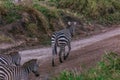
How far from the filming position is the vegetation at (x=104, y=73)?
528 inches

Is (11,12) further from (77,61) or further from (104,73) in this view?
(104,73)

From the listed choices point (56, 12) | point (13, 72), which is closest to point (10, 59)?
point (13, 72)

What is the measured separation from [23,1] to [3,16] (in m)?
3.04

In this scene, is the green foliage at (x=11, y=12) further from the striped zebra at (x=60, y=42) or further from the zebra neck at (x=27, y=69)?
the zebra neck at (x=27, y=69)

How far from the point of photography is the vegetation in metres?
13.4

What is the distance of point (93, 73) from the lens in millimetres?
13914

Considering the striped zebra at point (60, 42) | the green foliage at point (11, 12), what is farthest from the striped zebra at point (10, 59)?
A: the green foliage at point (11, 12)

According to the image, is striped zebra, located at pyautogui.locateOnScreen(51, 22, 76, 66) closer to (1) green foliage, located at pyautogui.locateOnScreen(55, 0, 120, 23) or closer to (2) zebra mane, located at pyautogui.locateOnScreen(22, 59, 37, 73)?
(2) zebra mane, located at pyautogui.locateOnScreen(22, 59, 37, 73)

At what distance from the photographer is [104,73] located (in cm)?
1402

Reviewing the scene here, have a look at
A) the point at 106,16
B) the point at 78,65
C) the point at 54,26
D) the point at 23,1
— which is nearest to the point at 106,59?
the point at 78,65

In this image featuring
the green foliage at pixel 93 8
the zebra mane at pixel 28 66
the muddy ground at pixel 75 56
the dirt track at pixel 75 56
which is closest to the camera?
the zebra mane at pixel 28 66

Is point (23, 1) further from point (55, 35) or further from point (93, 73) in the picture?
point (93, 73)

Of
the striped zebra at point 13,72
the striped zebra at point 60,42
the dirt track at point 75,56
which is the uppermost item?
the striped zebra at point 13,72

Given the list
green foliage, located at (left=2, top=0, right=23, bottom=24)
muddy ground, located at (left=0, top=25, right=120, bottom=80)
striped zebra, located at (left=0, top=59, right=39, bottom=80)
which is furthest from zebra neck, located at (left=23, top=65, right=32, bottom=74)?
green foliage, located at (left=2, top=0, right=23, bottom=24)
